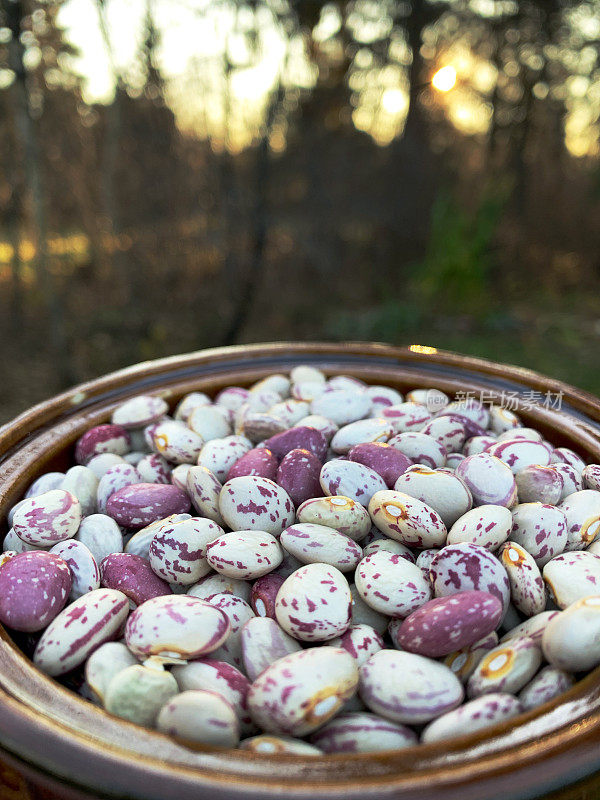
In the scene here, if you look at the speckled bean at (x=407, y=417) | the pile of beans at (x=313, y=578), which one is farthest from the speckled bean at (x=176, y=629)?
the speckled bean at (x=407, y=417)

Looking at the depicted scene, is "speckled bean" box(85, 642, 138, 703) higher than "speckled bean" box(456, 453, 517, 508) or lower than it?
lower

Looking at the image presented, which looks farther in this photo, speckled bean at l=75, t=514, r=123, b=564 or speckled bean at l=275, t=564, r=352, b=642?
speckled bean at l=75, t=514, r=123, b=564

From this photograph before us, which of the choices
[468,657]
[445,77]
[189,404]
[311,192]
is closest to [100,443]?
[189,404]

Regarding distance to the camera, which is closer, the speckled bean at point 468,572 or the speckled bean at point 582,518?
the speckled bean at point 468,572

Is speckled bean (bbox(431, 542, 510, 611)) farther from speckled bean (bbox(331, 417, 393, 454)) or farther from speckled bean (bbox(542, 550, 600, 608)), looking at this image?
speckled bean (bbox(331, 417, 393, 454))

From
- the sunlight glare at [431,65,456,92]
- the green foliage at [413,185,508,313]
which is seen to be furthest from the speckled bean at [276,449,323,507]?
the green foliage at [413,185,508,313]

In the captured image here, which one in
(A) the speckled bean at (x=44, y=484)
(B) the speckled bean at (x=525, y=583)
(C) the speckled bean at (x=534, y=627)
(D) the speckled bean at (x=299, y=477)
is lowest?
(C) the speckled bean at (x=534, y=627)

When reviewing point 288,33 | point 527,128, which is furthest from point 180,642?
point 527,128

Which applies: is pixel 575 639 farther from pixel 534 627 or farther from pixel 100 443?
pixel 100 443

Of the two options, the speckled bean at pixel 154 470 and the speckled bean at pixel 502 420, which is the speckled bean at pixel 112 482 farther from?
the speckled bean at pixel 502 420
